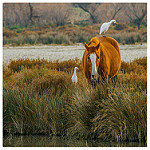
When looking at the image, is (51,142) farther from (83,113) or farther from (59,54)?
(59,54)

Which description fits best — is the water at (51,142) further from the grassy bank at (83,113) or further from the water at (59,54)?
the water at (59,54)

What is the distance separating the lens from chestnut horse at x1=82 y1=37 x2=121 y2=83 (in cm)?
588

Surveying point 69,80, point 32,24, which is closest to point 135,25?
point 32,24

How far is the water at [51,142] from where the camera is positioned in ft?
18.9

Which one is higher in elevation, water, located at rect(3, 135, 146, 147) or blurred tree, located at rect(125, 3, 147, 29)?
blurred tree, located at rect(125, 3, 147, 29)

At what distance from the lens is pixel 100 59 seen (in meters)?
6.31

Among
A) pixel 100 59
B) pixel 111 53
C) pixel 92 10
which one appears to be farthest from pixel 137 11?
pixel 100 59

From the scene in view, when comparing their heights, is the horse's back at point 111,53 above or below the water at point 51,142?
above

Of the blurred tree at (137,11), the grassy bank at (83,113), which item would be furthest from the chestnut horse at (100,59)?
the blurred tree at (137,11)

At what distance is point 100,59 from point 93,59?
1.79 ft

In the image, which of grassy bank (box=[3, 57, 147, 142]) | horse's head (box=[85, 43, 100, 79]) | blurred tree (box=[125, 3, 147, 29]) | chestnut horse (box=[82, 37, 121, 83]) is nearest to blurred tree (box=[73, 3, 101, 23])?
blurred tree (box=[125, 3, 147, 29])

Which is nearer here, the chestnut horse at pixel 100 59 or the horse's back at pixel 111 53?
the chestnut horse at pixel 100 59

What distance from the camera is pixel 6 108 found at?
6883 millimetres

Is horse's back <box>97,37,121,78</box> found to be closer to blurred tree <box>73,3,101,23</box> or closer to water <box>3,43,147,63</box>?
water <box>3,43,147,63</box>
